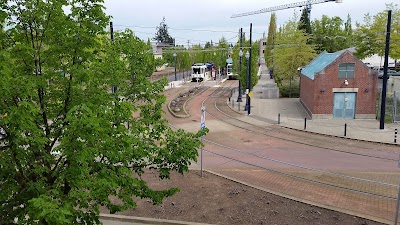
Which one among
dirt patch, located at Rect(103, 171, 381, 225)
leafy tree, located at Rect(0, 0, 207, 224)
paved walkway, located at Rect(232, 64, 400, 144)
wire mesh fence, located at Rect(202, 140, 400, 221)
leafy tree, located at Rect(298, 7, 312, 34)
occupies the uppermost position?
leafy tree, located at Rect(298, 7, 312, 34)

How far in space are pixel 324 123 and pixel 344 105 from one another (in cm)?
287

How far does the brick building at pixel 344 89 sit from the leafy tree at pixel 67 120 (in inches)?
868

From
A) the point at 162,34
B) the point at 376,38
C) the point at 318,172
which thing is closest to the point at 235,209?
the point at 318,172

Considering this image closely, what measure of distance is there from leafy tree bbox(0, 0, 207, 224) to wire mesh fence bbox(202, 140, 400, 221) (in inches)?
294

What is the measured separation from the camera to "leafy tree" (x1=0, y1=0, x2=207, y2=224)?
589 cm

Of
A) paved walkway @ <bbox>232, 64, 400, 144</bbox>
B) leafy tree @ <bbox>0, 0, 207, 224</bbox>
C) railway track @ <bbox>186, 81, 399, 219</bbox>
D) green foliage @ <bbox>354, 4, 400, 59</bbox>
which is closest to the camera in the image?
leafy tree @ <bbox>0, 0, 207, 224</bbox>

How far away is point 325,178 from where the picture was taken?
15.2 m

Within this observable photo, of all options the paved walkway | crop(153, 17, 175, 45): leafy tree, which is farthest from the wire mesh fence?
crop(153, 17, 175, 45): leafy tree

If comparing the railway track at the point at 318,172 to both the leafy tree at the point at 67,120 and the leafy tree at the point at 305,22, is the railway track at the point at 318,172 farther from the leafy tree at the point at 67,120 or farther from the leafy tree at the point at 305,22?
the leafy tree at the point at 305,22

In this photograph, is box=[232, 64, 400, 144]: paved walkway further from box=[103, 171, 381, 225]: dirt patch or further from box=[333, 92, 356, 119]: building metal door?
box=[103, 171, 381, 225]: dirt patch

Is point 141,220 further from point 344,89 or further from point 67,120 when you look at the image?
point 344,89

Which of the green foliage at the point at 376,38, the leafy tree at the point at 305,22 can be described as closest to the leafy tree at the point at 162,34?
the leafy tree at the point at 305,22

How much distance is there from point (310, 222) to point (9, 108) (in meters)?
9.12

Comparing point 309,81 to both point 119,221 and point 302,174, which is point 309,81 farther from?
point 119,221
